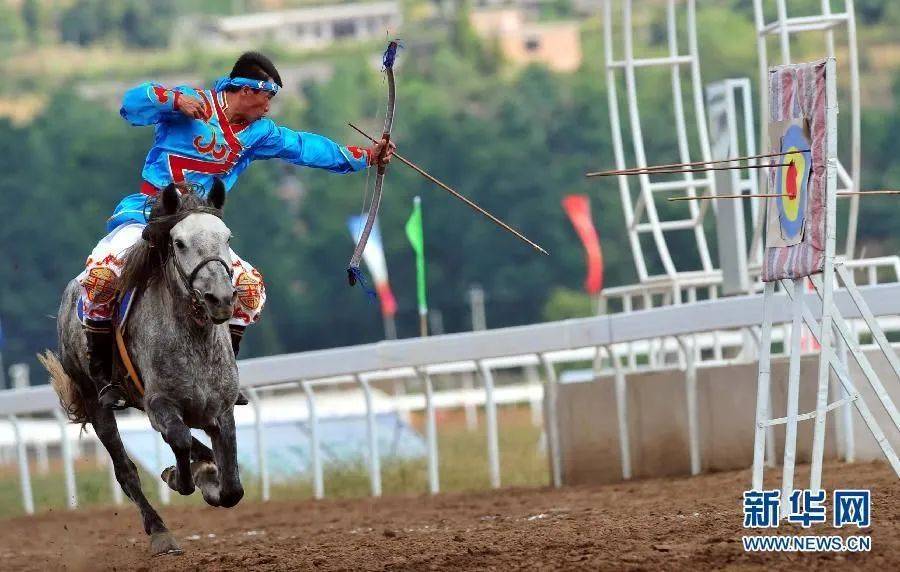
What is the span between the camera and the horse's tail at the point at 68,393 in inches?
428

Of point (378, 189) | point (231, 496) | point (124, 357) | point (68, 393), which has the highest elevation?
point (378, 189)

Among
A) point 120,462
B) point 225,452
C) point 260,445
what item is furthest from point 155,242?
point 260,445

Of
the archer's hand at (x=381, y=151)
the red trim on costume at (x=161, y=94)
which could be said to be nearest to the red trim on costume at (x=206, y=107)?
the red trim on costume at (x=161, y=94)

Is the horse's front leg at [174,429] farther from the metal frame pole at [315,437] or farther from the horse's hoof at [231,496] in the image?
the metal frame pole at [315,437]

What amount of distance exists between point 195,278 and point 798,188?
8.40ft

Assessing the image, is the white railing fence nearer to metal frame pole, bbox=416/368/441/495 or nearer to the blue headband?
metal frame pole, bbox=416/368/441/495

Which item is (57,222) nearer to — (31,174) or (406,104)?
(31,174)

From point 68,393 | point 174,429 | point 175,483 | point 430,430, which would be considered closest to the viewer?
point 174,429

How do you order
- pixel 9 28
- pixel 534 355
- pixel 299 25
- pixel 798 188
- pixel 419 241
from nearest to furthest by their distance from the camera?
pixel 798 188, pixel 534 355, pixel 419 241, pixel 9 28, pixel 299 25

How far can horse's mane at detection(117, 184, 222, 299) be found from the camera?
9.18m

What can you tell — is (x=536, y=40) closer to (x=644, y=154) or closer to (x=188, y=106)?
(x=644, y=154)

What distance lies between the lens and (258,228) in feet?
275

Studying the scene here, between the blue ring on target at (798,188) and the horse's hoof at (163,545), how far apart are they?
336 centimetres

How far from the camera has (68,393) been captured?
428 inches
